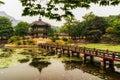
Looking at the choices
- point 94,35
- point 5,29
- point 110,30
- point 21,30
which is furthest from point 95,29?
point 5,29

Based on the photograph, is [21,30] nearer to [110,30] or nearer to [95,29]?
[95,29]

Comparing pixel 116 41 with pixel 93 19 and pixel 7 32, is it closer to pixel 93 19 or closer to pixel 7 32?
pixel 93 19

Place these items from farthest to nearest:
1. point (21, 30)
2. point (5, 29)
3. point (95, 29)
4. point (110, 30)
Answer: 1. point (5, 29)
2. point (21, 30)
3. point (95, 29)
4. point (110, 30)

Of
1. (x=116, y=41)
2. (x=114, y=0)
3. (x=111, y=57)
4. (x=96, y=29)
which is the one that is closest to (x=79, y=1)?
(x=114, y=0)

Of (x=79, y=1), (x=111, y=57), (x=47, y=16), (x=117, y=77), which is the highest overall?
(x=79, y=1)

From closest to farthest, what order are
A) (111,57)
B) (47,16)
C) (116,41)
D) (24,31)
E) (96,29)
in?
1. (47,16)
2. (111,57)
3. (116,41)
4. (96,29)
5. (24,31)

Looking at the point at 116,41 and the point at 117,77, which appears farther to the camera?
the point at 116,41

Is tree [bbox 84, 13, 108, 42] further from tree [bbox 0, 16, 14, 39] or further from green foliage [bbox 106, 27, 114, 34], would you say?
tree [bbox 0, 16, 14, 39]

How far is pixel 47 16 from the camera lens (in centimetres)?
867

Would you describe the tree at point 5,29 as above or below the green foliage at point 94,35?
above

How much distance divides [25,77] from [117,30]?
5106 cm

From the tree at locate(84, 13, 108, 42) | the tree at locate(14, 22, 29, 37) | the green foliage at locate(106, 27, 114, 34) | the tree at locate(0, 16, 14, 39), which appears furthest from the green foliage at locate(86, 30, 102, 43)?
the tree at locate(0, 16, 14, 39)

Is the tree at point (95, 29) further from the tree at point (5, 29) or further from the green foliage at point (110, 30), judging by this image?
the tree at point (5, 29)

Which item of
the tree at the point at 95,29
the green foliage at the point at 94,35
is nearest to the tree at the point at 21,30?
the tree at the point at 95,29
